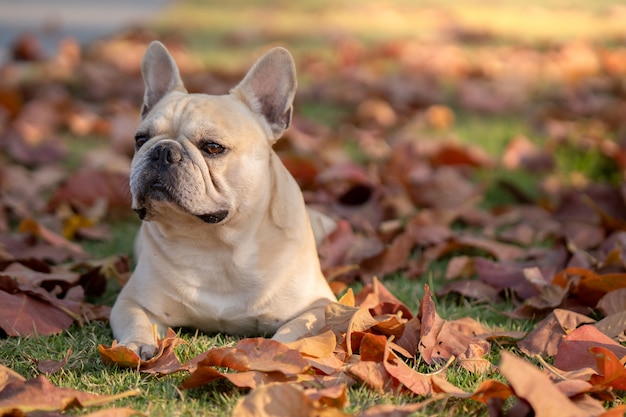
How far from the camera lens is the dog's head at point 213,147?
2904 mm

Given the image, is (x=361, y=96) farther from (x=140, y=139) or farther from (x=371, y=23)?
(x=371, y=23)

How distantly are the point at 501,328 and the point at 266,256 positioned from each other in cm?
85

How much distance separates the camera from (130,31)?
9.60 m

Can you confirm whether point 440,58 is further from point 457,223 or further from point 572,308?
point 572,308

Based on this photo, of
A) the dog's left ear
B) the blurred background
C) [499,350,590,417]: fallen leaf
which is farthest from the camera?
the blurred background

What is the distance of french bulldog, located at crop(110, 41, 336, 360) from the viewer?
2926 mm

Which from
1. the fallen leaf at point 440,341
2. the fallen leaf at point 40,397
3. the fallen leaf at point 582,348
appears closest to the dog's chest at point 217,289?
the fallen leaf at point 440,341

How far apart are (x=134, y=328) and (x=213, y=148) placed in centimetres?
65

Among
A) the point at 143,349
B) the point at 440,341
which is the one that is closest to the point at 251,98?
the point at 143,349

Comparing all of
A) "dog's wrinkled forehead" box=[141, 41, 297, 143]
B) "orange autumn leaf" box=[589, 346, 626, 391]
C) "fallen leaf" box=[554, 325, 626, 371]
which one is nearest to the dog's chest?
"dog's wrinkled forehead" box=[141, 41, 297, 143]

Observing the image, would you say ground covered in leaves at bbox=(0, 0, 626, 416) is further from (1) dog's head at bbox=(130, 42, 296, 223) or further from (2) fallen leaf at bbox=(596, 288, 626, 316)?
(1) dog's head at bbox=(130, 42, 296, 223)

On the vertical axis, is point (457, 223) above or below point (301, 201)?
below

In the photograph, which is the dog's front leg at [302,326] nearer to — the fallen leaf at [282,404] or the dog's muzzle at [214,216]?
the dog's muzzle at [214,216]

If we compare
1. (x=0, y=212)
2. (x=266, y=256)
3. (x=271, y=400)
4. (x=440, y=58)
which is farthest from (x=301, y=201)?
(x=440, y=58)
